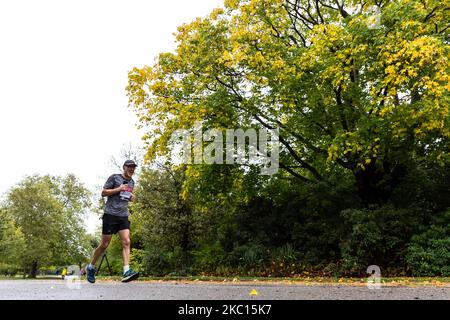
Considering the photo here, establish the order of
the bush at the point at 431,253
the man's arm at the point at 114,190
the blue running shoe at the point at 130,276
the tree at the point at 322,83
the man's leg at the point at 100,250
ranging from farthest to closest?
the bush at the point at 431,253 < the tree at the point at 322,83 < the man's leg at the point at 100,250 < the blue running shoe at the point at 130,276 < the man's arm at the point at 114,190

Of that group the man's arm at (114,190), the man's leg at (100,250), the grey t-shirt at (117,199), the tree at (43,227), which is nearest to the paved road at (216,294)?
the man's leg at (100,250)

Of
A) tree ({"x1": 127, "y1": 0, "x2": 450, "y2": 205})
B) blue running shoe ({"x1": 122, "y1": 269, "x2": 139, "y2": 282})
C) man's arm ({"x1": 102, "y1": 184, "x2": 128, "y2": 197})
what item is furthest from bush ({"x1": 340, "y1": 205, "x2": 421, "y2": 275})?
man's arm ({"x1": 102, "y1": 184, "x2": 128, "y2": 197})

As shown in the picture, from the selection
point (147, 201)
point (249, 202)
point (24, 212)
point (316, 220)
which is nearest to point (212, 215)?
point (249, 202)

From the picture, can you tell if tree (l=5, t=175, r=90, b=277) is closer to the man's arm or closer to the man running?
the man running

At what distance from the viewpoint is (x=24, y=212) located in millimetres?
45625

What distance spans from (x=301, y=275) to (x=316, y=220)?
3107 mm

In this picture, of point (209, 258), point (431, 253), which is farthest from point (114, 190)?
point (209, 258)

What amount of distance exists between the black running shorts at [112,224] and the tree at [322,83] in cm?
730

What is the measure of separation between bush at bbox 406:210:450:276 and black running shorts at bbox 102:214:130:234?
9.11 meters

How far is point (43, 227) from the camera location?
4559 centimetres

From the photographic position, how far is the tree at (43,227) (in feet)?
146

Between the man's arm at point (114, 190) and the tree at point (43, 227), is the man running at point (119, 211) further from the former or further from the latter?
the tree at point (43, 227)

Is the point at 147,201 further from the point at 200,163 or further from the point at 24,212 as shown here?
the point at 24,212

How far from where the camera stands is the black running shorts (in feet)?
24.9
